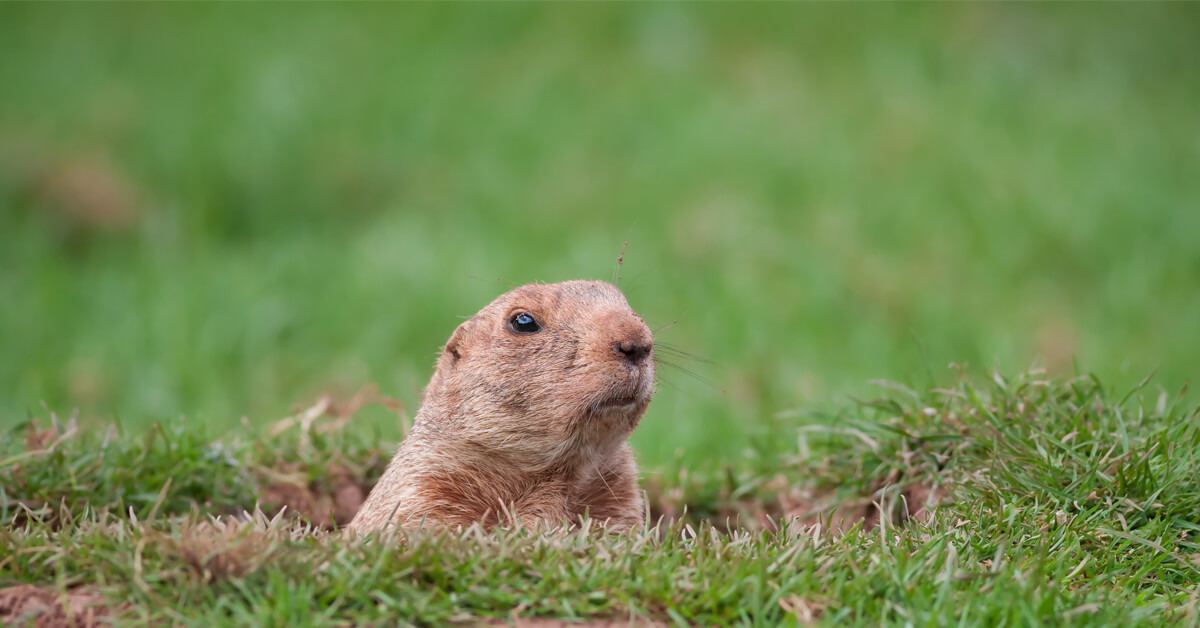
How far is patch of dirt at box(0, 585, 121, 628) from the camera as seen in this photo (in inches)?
119

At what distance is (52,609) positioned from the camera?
3086 millimetres

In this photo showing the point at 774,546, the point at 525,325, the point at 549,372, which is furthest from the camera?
the point at 525,325

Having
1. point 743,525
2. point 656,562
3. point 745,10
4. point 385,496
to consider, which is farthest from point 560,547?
point 745,10

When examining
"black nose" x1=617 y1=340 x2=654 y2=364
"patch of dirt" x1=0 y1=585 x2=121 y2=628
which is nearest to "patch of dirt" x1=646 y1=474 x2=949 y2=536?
"black nose" x1=617 y1=340 x2=654 y2=364

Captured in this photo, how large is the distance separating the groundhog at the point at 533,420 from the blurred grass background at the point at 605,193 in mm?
2037

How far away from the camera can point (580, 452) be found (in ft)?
13.2

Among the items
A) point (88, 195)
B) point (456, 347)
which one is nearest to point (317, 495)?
point (456, 347)

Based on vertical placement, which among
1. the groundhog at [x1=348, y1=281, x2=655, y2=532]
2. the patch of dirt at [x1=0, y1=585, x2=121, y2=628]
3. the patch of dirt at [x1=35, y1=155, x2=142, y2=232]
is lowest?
the patch of dirt at [x1=0, y1=585, x2=121, y2=628]

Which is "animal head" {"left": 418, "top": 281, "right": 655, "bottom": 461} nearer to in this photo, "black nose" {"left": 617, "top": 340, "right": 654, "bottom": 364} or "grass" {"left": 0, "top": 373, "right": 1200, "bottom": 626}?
"black nose" {"left": 617, "top": 340, "right": 654, "bottom": 364}

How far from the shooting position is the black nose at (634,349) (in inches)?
150

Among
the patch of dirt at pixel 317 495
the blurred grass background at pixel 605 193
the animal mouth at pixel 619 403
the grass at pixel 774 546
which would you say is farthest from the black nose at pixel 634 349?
the blurred grass background at pixel 605 193

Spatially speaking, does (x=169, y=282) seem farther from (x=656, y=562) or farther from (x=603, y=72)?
(x=656, y=562)

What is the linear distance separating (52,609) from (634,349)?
6.13ft

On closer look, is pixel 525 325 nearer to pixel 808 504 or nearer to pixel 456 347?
pixel 456 347
